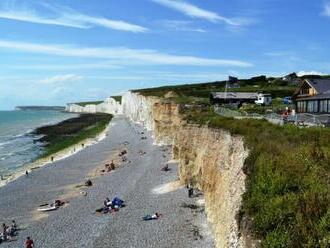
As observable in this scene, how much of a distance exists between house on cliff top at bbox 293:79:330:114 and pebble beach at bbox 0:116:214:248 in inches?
481

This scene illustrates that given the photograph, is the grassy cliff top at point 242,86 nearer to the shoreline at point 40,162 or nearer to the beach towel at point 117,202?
the shoreline at point 40,162

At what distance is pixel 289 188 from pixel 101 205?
86.1 ft

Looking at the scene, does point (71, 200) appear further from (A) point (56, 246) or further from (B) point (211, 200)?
(B) point (211, 200)

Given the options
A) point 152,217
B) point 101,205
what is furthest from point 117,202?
point 152,217

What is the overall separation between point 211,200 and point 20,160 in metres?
49.8

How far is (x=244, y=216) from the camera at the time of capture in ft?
53.8

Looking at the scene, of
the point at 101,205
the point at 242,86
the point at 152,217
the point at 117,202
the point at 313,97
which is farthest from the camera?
the point at 242,86

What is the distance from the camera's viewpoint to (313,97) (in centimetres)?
4188

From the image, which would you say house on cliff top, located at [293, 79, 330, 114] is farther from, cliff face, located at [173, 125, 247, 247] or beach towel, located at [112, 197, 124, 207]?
beach towel, located at [112, 197, 124, 207]

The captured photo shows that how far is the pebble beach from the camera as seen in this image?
30766 millimetres

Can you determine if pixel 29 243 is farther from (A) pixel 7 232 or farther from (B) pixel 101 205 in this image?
(B) pixel 101 205


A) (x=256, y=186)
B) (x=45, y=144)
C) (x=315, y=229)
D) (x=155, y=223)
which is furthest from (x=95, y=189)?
(x=45, y=144)

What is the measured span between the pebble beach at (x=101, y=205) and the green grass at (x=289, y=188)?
8909 millimetres

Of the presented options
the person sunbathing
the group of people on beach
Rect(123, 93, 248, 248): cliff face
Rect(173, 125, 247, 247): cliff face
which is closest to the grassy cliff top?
Rect(123, 93, 248, 248): cliff face
